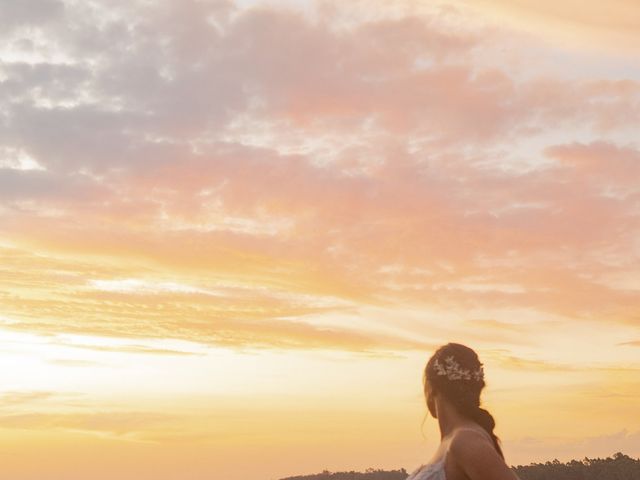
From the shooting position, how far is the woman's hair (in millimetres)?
6168

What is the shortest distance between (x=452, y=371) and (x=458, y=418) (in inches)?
12.2

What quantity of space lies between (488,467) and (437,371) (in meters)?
0.68

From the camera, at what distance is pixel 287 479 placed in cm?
4612

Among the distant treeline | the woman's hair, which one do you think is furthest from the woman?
the distant treeline

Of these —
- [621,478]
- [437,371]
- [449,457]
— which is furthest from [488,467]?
[621,478]

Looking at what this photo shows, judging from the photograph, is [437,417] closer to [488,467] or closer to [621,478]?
[488,467]

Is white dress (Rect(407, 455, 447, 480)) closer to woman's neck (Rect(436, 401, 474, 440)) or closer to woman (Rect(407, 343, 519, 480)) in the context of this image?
woman (Rect(407, 343, 519, 480))

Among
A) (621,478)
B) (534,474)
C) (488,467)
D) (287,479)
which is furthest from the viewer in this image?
(287,479)

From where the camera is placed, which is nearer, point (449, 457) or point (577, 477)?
point (449, 457)

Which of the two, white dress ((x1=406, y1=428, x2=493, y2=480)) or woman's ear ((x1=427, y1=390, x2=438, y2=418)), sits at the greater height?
woman's ear ((x1=427, y1=390, x2=438, y2=418))

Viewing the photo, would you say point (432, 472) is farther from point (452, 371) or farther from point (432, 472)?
point (452, 371)

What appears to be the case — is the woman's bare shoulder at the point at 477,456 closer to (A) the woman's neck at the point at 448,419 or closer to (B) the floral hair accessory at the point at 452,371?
(A) the woman's neck at the point at 448,419

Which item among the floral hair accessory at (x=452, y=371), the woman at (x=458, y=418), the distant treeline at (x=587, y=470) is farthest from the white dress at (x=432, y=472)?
the distant treeline at (x=587, y=470)

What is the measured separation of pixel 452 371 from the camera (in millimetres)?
6145
